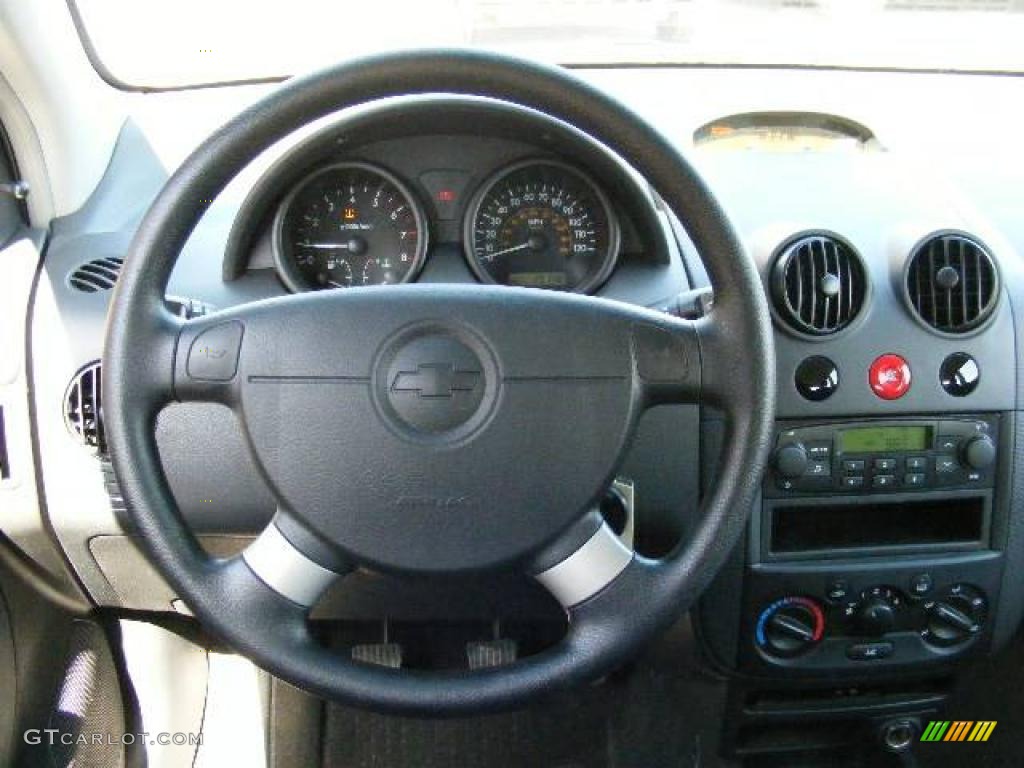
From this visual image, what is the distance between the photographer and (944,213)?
178cm

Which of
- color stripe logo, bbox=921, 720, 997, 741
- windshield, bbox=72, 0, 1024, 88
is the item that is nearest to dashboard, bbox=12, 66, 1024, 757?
color stripe logo, bbox=921, 720, 997, 741

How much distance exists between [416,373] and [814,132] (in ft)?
3.90

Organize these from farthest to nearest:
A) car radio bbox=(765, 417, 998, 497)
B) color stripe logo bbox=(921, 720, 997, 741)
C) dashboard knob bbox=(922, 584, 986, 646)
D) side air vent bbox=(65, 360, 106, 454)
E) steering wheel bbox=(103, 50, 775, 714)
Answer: color stripe logo bbox=(921, 720, 997, 741), dashboard knob bbox=(922, 584, 986, 646), car radio bbox=(765, 417, 998, 497), side air vent bbox=(65, 360, 106, 454), steering wheel bbox=(103, 50, 775, 714)

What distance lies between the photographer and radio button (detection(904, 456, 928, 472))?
1.68 metres

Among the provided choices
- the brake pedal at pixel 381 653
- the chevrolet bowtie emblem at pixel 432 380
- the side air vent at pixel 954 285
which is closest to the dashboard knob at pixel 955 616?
the side air vent at pixel 954 285

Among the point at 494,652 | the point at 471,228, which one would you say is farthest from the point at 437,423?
the point at 494,652

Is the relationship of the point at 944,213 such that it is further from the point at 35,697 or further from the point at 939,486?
the point at 35,697

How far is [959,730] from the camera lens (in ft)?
6.73

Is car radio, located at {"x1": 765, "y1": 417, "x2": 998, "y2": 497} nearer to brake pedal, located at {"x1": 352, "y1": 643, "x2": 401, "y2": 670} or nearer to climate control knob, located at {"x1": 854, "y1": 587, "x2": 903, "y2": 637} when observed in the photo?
climate control knob, located at {"x1": 854, "y1": 587, "x2": 903, "y2": 637}

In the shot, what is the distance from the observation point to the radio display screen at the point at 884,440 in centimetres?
167

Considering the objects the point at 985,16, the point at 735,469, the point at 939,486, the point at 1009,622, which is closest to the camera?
the point at 735,469

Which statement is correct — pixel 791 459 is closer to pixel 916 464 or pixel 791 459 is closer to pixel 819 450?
pixel 819 450

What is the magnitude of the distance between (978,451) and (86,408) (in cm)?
137

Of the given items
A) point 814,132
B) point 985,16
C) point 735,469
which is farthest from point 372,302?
point 985,16
